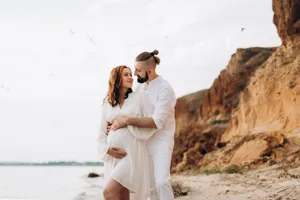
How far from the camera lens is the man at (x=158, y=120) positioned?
402cm

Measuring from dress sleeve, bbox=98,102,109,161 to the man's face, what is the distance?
410mm

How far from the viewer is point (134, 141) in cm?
405

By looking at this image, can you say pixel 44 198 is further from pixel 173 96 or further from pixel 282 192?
pixel 173 96

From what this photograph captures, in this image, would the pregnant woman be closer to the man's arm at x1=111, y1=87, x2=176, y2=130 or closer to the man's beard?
the man's arm at x1=111, y1=87, x2=176, y2=130

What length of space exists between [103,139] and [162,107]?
0.60 metres

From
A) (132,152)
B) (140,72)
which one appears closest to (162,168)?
(132,152)

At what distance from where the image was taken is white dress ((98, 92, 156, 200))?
13.1 feet

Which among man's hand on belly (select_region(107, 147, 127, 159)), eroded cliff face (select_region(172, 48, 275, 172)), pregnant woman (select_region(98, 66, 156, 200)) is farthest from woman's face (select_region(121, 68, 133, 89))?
eroded cliff face (select_region(172, 48, 275, 172))

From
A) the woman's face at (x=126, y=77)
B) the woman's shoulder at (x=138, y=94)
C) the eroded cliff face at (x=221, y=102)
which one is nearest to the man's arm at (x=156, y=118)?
the woman's shoulder at (x=138, y=94)

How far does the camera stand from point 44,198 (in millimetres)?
14414

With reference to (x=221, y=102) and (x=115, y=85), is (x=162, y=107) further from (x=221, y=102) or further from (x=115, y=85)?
(x=221, y=102)

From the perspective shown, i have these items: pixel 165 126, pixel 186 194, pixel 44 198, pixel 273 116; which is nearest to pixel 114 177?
pixel 165 126

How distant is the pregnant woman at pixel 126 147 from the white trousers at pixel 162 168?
80mm

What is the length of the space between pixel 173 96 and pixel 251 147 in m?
11.8
